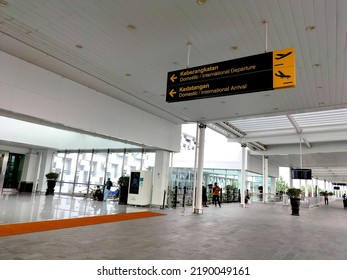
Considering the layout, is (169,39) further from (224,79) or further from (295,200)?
(295,200)

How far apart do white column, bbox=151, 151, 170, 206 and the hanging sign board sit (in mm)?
7230

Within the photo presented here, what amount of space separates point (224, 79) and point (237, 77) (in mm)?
228

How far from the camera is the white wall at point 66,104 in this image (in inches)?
244

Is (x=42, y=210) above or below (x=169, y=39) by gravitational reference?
below

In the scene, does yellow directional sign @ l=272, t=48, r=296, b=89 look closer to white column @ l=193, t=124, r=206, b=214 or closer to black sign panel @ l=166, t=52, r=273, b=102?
black sign panel @ l=166, t=52, r=273, b=102

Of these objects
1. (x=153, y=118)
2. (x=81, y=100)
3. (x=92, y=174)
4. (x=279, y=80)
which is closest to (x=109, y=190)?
(x=92, y=174)

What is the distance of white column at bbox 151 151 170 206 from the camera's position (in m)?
11.8

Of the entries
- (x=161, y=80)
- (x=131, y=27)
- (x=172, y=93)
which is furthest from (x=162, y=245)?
(x=161, y=80)

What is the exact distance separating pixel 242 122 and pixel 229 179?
475 inches

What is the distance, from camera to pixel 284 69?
156 inches

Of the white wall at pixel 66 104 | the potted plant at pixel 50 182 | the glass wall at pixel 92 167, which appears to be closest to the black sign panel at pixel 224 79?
the white wall at pixel 66 104

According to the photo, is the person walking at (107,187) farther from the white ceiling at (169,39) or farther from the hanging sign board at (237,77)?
the hanging sign board at (237,77)

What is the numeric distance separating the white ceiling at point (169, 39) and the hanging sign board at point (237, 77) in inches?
31.3
